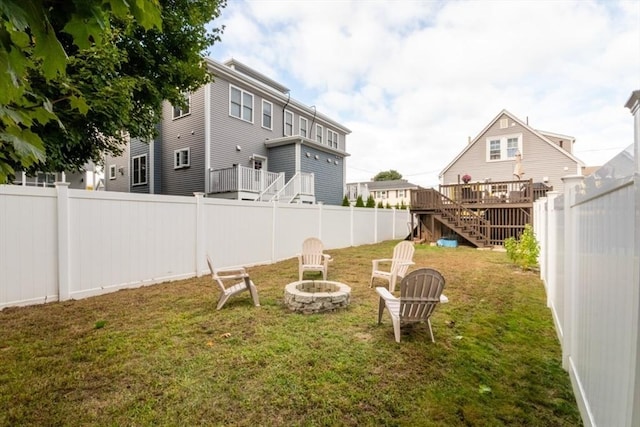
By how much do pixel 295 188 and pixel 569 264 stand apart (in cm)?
1260

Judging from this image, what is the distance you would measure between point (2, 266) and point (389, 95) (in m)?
17.8

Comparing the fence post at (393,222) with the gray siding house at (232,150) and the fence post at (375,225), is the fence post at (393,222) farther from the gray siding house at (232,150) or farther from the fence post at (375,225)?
the gray siding house at (232,150)

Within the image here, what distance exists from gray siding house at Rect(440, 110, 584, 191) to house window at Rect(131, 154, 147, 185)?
18.0 metres

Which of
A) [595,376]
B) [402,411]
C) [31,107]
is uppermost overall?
[31,107]

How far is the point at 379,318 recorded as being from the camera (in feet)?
15.2

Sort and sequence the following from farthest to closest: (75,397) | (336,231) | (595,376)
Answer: (336,231)
(75,397)
(595,376)

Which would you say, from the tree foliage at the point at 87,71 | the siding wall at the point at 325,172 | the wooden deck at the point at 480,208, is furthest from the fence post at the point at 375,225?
the tree foliage at the point at 87,71

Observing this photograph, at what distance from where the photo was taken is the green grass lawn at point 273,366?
2625 millimetres

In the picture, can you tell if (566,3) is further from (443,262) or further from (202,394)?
(202,394)

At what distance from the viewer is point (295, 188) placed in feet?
49.5

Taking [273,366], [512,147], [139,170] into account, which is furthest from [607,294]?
[512,147]

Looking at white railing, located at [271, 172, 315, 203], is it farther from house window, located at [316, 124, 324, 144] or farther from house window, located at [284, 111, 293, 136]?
house window, located at [316, 124, 324, 144]

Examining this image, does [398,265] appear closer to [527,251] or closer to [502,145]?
[527,251]

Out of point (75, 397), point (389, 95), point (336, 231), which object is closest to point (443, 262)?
point (336, 231)
